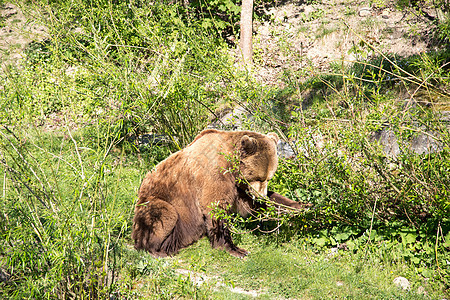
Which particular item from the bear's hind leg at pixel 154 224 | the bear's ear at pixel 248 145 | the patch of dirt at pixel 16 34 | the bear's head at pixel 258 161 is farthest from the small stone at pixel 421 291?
the patch of dirt at pixel 16 34

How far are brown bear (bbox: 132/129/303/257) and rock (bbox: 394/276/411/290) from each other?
6.51 feet

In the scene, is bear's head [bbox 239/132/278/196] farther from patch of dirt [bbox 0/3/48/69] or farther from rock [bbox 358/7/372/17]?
rock [bbox 358/7/372/17]

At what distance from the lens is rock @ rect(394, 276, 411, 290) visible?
4.36 metres

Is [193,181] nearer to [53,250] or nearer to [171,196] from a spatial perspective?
[171,196]

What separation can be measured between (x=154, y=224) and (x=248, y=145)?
1.68m

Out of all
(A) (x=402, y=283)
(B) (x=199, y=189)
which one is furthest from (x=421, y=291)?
(B) (x=199, y=189)

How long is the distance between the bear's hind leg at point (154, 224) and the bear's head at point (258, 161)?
3.77 ft

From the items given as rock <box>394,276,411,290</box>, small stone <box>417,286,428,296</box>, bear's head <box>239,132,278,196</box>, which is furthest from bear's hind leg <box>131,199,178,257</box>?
small stone <box>417,286,428,296</box>

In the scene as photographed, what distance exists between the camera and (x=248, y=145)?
A: 5.40 m

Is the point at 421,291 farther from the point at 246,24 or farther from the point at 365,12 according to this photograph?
the point at 365,12

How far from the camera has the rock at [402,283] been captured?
4.36 meters

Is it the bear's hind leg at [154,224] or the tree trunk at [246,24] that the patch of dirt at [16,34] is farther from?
the tree trunk at [246,24]

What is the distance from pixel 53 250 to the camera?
3.21m

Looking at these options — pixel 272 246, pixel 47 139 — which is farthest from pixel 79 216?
pixel 47 139
